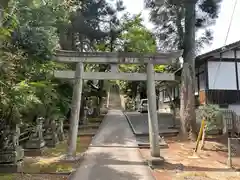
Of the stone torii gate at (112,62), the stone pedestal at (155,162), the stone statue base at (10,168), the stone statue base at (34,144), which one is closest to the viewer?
the stone statue base at (10,168)

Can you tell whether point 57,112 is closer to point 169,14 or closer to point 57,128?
point 57,128

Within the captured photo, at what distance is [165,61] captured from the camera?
10664 millimetres

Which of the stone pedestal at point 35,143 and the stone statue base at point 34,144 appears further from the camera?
the stone statue base at point 34,144

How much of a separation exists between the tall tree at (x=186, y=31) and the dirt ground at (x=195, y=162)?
171 centimetres

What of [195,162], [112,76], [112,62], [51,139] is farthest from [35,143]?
[195,162]

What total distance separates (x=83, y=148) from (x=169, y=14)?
413 inches

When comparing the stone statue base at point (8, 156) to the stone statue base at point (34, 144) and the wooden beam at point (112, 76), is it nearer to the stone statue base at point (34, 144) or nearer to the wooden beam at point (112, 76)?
the stone statue base at point (34, 144)

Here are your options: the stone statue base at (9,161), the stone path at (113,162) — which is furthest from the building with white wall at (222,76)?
the stone statue base at (9,161)

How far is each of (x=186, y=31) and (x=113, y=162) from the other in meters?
9.84

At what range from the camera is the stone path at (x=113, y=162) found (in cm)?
811

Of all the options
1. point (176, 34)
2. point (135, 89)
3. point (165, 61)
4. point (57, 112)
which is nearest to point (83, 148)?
point (57, 112)

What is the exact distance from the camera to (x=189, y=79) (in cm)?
1544

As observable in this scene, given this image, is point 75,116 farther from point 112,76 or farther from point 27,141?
point 27,141

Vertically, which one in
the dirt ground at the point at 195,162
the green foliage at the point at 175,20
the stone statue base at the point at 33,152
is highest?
the green foliage at the point at 175,20
